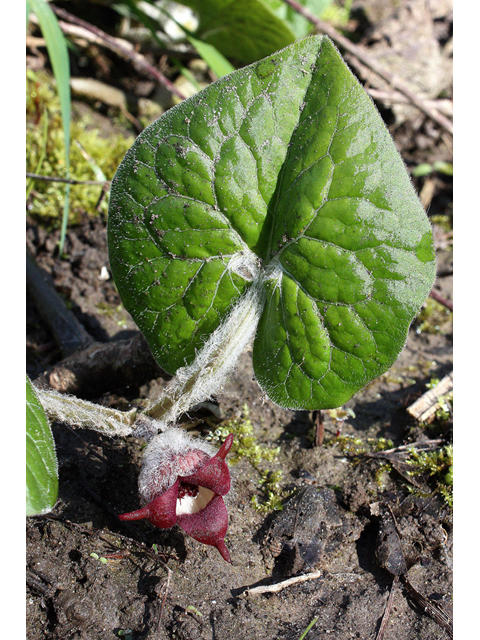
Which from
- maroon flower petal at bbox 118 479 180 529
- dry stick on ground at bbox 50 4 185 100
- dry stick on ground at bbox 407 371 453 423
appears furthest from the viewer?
dry stick on ground at bbox 50 4 185 100

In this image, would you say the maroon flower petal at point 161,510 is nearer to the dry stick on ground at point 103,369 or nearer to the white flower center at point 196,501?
the white flower center at point 196,501

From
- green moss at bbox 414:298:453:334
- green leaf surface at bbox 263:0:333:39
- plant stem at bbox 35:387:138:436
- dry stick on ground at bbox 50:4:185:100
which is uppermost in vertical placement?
green leaf surface at bbox 263:0:333:39

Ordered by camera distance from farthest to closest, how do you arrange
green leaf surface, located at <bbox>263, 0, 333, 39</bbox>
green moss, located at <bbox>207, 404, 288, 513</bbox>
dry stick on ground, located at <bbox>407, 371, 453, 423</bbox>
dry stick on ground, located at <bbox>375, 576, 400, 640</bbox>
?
1. green leaf surface, located at <bbox>263, 0, 333, 39</bbox>
2. dry stick on ground, located at <bbox>407, 371, 453, 423</bbox>
3. green moss, located at <bbox>207, 404, 288, 513</bbox>
4. dry stick on ground, located at <bbox>375, 576, 400, 640</bbox>

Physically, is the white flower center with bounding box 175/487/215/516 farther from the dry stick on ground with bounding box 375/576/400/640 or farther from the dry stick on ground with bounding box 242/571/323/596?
the dry stick on ground with bounding box 375/576/400/640

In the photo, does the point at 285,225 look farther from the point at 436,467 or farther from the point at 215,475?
the point at 436,467

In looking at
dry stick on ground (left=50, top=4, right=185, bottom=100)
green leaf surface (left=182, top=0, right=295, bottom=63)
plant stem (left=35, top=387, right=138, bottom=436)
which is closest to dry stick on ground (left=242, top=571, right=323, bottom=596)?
plant stem (left=35, top=387, right=138, bottom=436)

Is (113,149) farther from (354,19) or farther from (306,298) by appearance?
(354,19)

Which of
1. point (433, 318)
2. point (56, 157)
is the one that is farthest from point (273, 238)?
point (56, 157)

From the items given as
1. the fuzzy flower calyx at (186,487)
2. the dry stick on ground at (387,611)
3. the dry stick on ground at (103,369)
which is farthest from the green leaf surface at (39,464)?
the dry stick on ground at (387,611)
